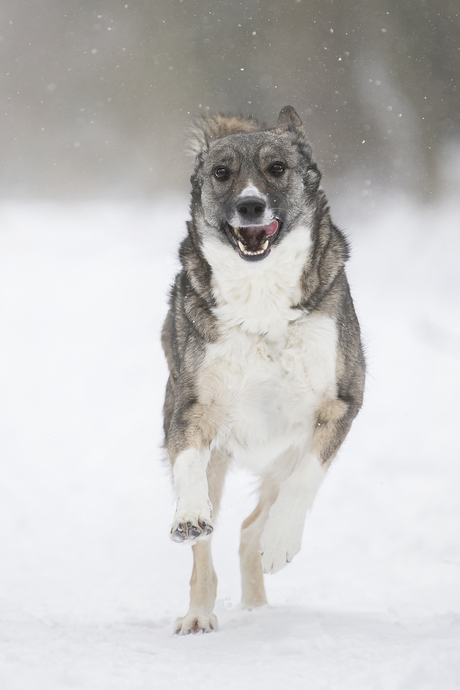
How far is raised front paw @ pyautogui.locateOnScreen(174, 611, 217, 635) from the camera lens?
323 cm

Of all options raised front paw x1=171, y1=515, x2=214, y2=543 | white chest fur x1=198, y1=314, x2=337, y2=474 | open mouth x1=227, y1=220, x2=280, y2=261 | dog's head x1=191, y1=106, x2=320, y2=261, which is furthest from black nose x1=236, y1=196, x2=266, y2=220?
raised front paw x1=171, y1=515, x2=214, y2=543

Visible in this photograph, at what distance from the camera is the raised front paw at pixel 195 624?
3229 millimetres

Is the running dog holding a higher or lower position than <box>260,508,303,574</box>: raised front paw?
higher

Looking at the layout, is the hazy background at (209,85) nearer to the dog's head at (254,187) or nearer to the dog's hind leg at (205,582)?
the dog's head at (254,187)

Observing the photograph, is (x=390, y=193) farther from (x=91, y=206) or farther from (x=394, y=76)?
(x=91, y=206)

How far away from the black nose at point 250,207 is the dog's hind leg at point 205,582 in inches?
52.0

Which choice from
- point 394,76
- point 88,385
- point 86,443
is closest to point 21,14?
point 394,76

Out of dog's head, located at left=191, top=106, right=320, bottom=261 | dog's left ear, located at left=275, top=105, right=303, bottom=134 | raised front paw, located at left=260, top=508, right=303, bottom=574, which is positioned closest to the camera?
raised front paw, located at left=260, top=508, right=303, bottom=574

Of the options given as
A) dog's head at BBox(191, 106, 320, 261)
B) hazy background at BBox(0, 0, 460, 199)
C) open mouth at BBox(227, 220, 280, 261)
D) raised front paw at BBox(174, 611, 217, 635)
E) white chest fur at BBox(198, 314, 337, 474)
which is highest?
hazy background at BBox(0, 0, 460, 199)

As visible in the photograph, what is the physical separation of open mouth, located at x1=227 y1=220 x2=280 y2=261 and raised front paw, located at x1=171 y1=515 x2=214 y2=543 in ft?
3.83

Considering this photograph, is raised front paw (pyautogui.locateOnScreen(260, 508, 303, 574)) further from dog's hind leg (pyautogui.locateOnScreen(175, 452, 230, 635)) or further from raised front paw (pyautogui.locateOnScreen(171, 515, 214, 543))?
raised front paw (pyautogui.locateOnScreen(171, 515, 214, 543))

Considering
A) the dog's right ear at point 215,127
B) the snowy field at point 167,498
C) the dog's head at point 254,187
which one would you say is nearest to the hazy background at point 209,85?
the snowy field at point 167,498

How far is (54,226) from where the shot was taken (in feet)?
40.8

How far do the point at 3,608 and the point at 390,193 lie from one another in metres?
9.43
